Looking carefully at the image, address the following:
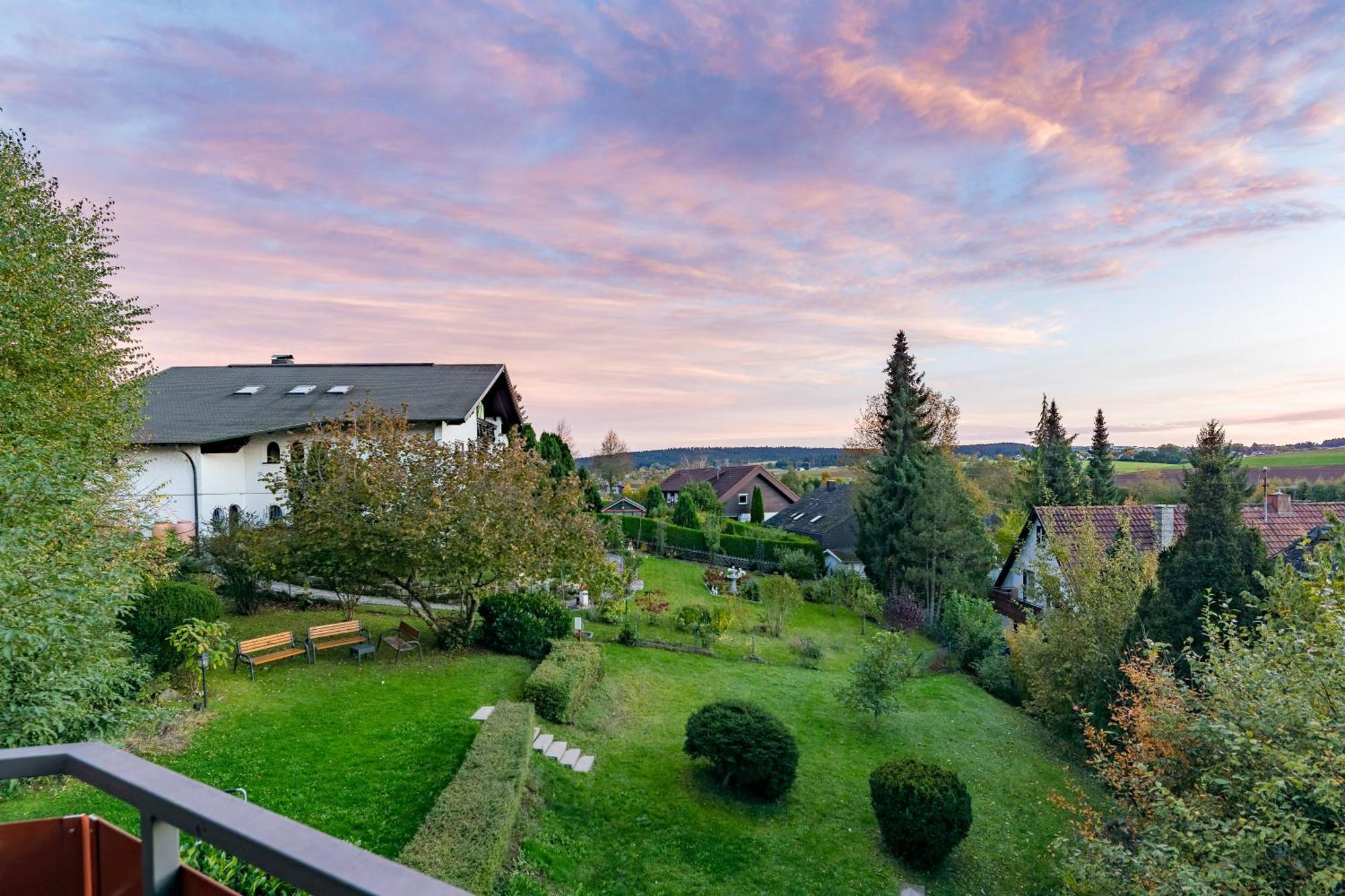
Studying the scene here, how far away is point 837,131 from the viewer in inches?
557

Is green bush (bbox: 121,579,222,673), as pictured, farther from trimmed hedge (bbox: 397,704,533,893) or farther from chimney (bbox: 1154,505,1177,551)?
chimney (bbox: 1154,505,1177,551)

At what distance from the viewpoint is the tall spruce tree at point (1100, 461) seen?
124 feet

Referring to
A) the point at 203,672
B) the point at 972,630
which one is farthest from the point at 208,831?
the point at 972,630

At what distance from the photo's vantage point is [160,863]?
135 centimetres

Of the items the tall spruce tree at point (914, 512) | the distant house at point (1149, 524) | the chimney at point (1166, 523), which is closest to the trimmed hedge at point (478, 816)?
the distant house at point (1149, 524)

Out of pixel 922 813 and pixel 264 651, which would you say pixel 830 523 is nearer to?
pixel 922 813

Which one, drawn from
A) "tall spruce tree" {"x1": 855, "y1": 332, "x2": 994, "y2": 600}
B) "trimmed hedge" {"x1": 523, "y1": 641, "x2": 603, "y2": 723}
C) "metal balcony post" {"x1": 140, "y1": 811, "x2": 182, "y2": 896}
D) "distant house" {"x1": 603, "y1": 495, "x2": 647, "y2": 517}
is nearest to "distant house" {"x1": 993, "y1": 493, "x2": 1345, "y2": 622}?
"tall spruce tree" {"x1": 855, "y1": 332, "x2": 994, "y2": 600}

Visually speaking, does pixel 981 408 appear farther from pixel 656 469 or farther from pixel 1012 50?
pixel 656 469

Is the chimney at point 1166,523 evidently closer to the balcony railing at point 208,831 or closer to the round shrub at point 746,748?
the round shrub at point 746,748

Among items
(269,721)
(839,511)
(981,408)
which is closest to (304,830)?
(269,721)

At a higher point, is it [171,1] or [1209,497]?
[171,1]

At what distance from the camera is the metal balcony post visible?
1333 mm

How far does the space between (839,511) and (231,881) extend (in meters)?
38.2

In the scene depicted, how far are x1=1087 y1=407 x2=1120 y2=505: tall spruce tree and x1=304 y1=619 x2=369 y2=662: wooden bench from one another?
128 ft
